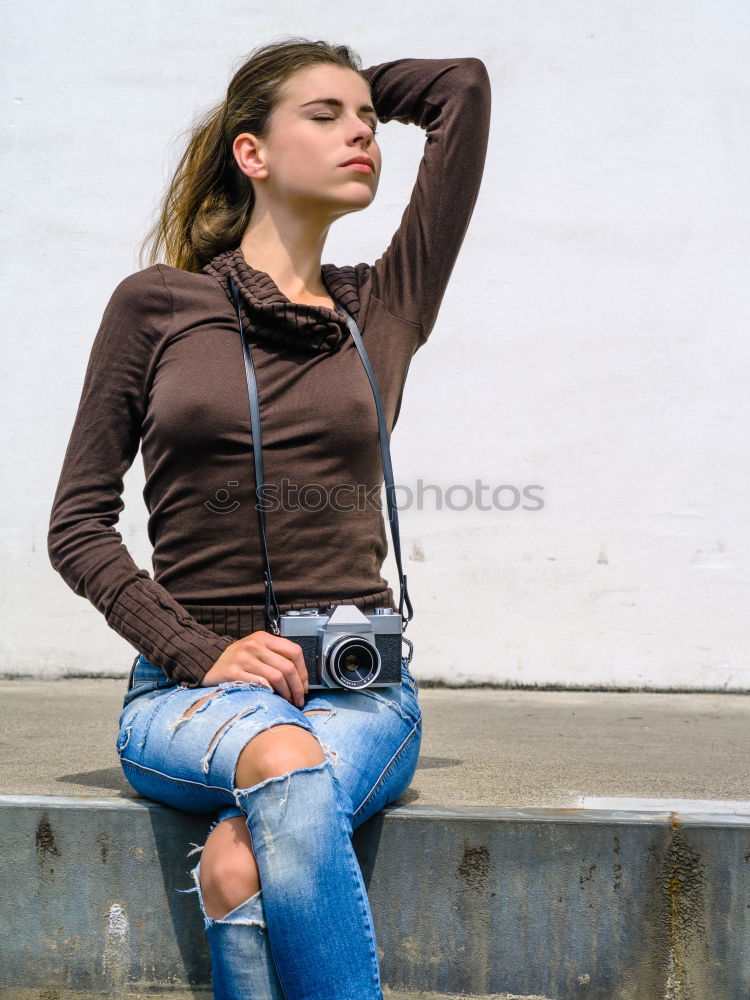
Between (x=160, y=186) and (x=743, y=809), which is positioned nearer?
(x=743, y=809)

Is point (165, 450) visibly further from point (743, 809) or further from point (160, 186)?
point (160, 186)

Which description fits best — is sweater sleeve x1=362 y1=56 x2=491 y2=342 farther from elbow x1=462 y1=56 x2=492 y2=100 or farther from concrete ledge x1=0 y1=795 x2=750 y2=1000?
concrete ledge x1=0 y1=795 x2=750 y2=1000

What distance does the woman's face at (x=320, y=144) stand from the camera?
186 centimetres

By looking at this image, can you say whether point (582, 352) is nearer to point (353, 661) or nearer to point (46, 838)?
point (353, 661)

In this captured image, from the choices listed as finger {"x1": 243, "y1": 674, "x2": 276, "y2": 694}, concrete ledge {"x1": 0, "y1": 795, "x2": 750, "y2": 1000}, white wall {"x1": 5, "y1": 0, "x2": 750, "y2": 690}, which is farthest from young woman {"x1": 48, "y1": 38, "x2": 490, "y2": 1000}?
white wall {"x1": 5, "y1": 0, "x2": 750, "y2": 690}

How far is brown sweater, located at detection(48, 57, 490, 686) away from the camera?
5.60 ft

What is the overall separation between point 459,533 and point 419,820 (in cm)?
211

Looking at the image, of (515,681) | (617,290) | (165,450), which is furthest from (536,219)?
(165,450)

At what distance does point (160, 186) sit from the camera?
389 centimetres

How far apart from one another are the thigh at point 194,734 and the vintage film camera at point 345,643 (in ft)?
0.28

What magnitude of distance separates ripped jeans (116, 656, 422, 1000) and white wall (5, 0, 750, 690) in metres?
2.14

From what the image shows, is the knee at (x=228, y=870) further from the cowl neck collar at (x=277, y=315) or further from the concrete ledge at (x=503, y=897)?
the cowl neck collar at (x=277, y=315)

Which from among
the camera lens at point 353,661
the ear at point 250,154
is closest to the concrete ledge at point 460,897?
the camera lens at point 353,661

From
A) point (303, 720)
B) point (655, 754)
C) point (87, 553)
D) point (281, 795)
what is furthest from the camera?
point (655, 754)
